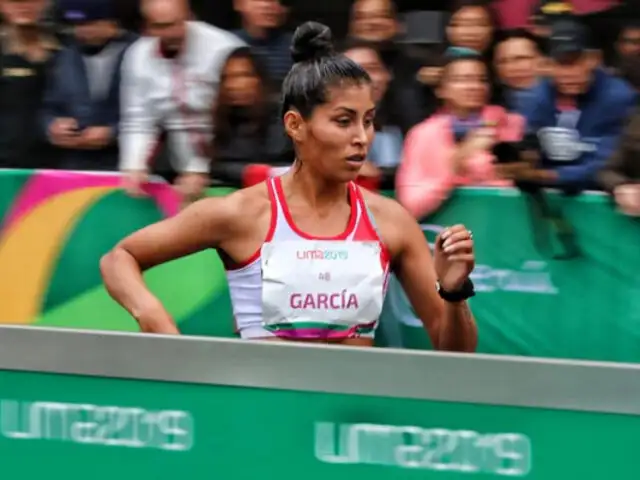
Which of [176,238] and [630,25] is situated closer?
[176,238]

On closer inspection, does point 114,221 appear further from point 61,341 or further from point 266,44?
point 61,341

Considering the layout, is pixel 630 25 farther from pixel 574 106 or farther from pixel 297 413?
pixel 297 413

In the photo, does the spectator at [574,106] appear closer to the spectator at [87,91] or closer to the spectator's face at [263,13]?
the spectator's face at [263,13]

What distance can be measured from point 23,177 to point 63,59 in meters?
0.92

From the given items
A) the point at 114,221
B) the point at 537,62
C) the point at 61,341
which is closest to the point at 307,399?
the point at 61,341

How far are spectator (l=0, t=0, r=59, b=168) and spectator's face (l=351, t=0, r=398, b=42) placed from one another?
1.38m

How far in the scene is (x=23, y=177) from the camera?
4.87m

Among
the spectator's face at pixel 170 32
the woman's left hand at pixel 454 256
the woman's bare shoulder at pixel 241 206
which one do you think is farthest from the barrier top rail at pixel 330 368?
the spectator's face at pixel 170 32

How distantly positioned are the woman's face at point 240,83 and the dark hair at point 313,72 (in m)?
1.20

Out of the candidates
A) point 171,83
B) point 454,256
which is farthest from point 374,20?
point 454,256

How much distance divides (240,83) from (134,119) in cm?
56

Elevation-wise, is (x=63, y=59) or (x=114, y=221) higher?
(x=63, y=59)

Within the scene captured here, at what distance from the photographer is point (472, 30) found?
535cm

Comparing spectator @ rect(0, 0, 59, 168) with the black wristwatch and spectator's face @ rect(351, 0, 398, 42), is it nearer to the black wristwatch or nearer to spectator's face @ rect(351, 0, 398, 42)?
spectator's face @ rect(351, 0, 398, 42)
